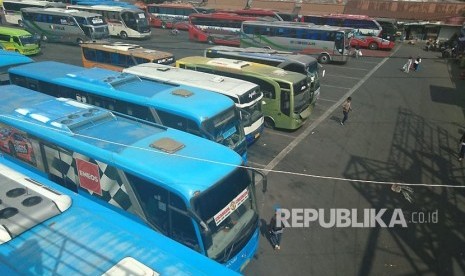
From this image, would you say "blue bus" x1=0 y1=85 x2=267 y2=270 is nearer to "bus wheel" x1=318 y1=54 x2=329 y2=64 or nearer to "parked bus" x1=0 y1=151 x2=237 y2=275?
"parked bus" x1=0 y1=151 x2=237 y2=275

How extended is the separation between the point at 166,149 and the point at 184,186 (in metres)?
1.38

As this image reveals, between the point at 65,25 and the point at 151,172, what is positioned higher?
the point at 65,25

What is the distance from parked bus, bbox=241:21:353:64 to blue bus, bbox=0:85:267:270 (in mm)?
22919

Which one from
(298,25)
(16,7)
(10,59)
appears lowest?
(10,59)

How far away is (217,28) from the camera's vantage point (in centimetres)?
3522

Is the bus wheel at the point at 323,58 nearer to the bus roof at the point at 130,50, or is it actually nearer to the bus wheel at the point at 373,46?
the bus wheel at the point at 373,46

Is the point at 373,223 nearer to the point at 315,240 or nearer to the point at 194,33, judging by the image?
the point at 315,240

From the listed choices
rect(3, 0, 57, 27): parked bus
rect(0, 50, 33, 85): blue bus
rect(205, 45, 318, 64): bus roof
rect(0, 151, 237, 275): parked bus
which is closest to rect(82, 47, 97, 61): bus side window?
rect(0, 50, 33, 85): blue bus

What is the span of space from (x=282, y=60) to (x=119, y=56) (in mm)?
9608

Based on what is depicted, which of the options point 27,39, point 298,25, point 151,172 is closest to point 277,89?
point 151,172

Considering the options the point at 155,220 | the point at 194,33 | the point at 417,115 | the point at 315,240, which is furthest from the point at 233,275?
the point at 194,33

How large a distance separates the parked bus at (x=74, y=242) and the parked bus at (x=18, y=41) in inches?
982

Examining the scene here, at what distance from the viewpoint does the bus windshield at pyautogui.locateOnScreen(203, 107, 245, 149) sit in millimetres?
10859

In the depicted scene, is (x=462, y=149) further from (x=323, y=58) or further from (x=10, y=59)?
(x=10, y=59)
